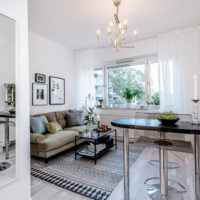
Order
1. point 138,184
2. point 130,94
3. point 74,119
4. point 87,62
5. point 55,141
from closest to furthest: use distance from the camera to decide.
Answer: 1. point 138,184
2. point 55,141
3. point 74,119
4. point 130,94
5. point 87,62

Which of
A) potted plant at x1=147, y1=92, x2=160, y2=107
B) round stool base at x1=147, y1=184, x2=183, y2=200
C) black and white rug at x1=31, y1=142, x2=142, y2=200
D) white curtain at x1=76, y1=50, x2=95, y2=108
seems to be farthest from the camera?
white curtain at x1=76, y1=50, x2=95, y2=108

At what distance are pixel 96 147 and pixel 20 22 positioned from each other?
2.26 metres

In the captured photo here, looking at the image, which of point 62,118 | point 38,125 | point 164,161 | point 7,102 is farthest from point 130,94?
point 7,102

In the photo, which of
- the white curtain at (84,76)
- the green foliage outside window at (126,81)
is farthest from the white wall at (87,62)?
the green foliage outside window at (126,81)

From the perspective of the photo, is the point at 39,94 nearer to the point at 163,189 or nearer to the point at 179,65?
the point at 163,189

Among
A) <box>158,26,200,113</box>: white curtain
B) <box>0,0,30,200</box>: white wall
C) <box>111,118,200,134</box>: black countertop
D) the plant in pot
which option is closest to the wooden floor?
<box>0,0,30,200</box>: white wall

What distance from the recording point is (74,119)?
3.88 meters

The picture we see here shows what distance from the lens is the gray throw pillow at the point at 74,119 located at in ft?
12.6

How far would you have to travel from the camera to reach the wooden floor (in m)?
1.69

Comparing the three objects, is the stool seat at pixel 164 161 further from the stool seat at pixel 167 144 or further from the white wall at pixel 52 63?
the white wall at pixel 52 63

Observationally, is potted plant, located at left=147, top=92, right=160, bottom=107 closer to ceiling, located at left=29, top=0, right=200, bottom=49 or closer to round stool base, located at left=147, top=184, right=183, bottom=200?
ceiling, located at left=29, top=0, right=200, bottom=49

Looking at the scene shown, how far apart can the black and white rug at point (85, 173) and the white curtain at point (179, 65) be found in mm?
1675

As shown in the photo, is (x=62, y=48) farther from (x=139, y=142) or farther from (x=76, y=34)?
(x=139, y=142)

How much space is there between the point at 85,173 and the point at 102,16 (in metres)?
2.91
